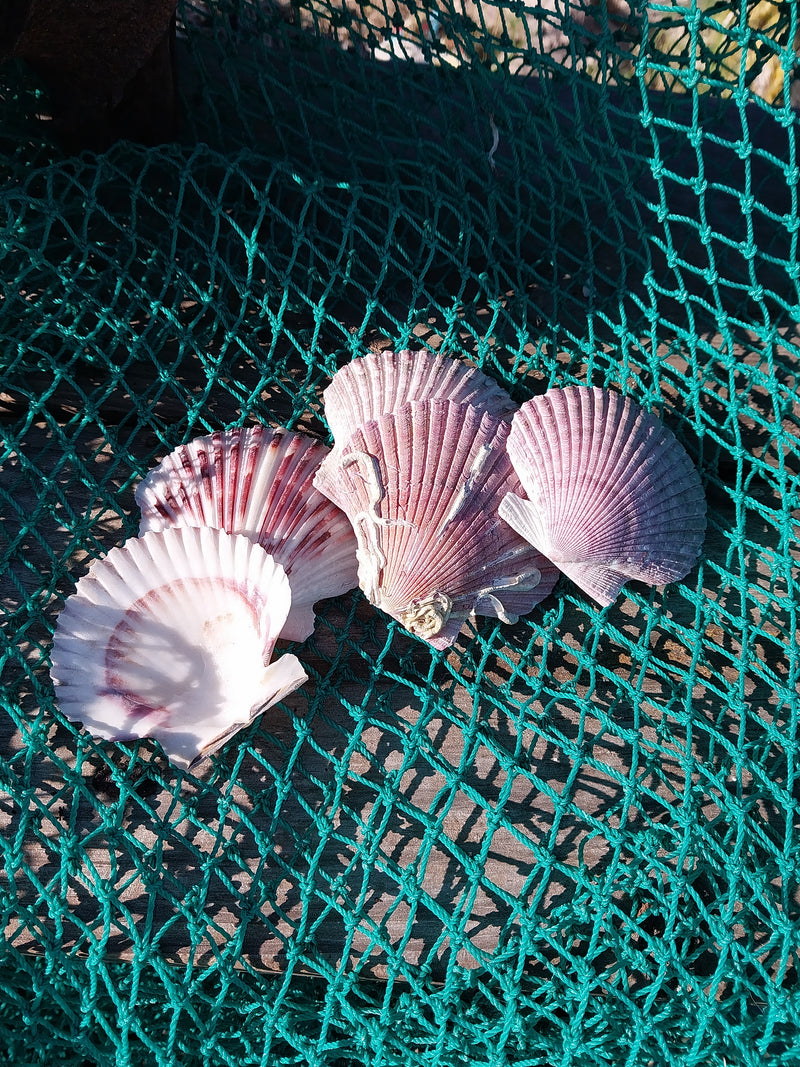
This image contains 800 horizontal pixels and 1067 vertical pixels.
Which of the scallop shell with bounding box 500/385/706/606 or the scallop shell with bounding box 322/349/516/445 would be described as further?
the scallop shell with bounding box 322/349/516/445

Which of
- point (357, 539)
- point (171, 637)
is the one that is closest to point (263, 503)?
point (357, 539)

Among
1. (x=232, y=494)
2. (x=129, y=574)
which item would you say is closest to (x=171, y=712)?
(x=129, y=574)

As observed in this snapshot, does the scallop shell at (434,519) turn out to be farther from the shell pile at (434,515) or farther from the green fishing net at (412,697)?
the green fishing net at (412,697)

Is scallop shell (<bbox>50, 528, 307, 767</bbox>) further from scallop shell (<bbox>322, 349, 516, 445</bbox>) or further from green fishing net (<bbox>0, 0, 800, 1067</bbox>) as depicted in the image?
scallop shell (<bbox>322, 349, 516, 445</bbox>)

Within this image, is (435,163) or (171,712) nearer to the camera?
(171,712)

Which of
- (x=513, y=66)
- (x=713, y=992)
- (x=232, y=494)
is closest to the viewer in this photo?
(x=713, y=992)

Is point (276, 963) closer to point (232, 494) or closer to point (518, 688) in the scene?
point (518, 688)

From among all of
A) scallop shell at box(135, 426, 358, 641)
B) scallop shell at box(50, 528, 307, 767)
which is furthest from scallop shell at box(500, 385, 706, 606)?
scallop shell at box(50, 528, 307, 767)
